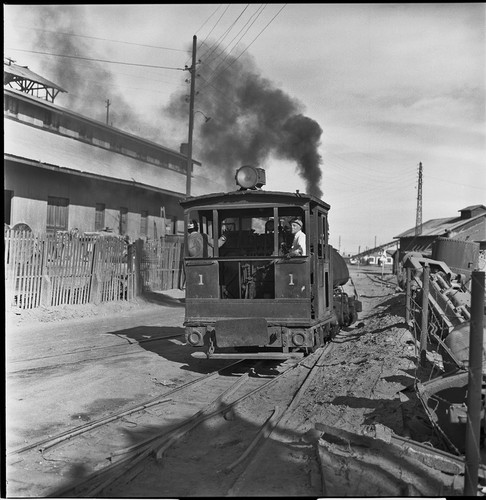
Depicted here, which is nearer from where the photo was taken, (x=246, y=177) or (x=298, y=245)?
(x=298, y=245)

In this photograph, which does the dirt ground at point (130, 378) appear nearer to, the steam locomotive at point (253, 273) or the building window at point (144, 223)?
the steam locomotive at point (253, 273)

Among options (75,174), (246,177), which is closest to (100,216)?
(75,174)

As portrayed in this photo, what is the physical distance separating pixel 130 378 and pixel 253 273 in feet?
8.31

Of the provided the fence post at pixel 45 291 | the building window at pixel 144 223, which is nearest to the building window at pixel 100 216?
the building window at pixel 144 223

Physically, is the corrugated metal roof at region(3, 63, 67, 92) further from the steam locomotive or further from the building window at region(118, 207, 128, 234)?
the steam locomotive

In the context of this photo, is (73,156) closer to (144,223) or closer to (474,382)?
(144,223)

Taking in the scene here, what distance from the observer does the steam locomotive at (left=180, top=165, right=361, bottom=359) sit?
770 cm

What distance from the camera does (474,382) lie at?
343 cm

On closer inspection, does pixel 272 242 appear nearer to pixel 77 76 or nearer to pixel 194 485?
pixel 194 485

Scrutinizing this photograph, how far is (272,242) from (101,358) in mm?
3515

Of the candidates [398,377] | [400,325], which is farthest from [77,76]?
[398,377]

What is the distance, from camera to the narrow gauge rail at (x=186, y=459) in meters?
4.04

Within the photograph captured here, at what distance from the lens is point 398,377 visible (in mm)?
7172

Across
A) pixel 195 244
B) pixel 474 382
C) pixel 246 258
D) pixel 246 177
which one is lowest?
pixel 474 382
